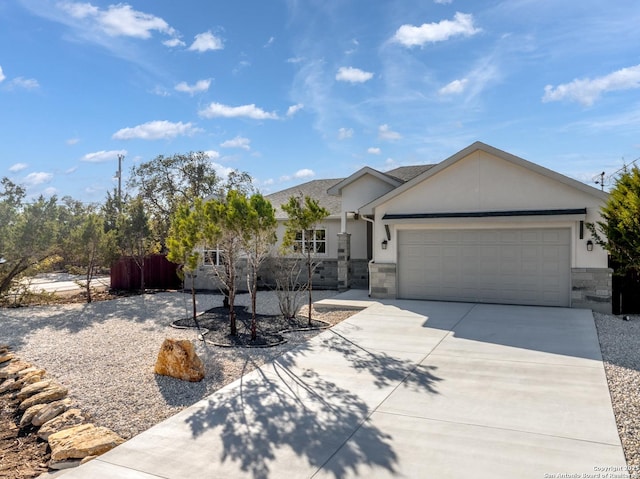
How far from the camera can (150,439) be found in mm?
4469

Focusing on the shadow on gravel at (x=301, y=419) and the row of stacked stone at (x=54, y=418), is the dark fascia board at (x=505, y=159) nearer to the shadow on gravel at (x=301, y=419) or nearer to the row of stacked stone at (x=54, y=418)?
the shadow on gravel at (x=301, y=419)

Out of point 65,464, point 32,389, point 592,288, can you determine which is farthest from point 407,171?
point 65,464

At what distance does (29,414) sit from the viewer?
17.7ft

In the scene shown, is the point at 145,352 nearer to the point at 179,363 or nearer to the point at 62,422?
the point at 179,363

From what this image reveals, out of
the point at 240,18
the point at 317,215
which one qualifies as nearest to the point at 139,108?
the point at 240,18

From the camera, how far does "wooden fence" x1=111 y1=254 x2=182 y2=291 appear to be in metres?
17.9

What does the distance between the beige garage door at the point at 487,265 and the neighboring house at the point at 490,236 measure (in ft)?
0.09

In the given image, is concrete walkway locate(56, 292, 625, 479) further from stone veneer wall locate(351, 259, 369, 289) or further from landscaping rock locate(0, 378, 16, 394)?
stone veneer wall locate(351, 259, 369, 289)

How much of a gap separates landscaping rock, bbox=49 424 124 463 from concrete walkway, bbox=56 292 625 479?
0.24 m

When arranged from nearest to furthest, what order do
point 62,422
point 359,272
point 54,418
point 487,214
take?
point 62,422 < point 54,418 < point 487,214 < point 359,272

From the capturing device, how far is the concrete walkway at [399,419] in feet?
12.6

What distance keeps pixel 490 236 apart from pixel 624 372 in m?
6.45

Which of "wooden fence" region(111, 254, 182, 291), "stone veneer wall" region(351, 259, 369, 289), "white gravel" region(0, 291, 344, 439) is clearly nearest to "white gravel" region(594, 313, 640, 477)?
"white gravel" region(0, 291, 344, 439)

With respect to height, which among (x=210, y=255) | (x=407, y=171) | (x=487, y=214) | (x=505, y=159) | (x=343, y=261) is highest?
(x=407, y=171)
